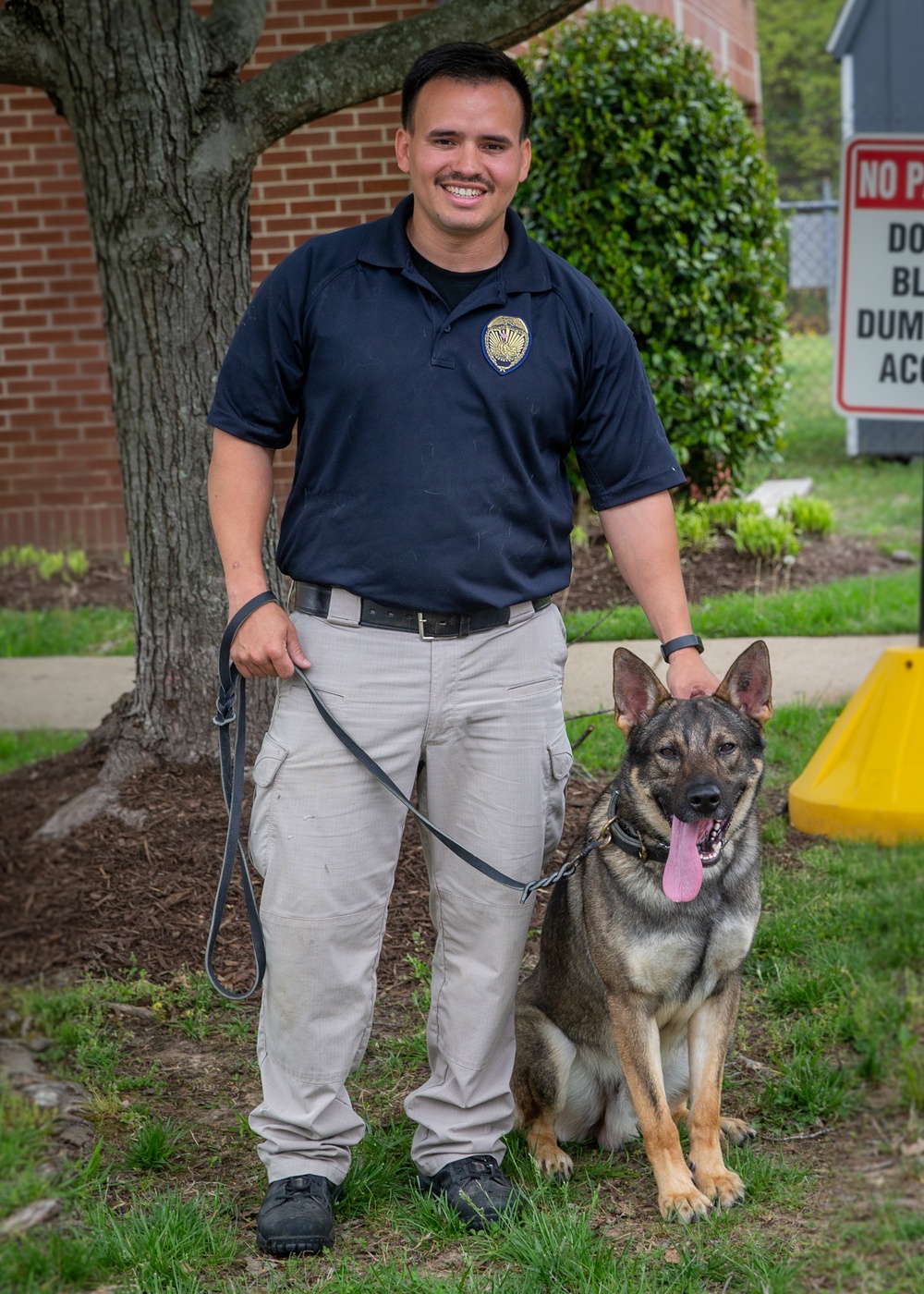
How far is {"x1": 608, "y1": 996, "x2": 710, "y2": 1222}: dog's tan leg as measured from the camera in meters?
3.18

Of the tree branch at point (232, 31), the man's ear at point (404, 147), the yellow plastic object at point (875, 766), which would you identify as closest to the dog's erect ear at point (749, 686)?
the man's ear at point (404, 147)

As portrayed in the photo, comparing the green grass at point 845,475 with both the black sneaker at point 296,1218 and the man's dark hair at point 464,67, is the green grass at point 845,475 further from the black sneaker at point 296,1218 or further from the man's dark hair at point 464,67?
the black sneaker at point 296,1218

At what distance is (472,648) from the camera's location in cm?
317

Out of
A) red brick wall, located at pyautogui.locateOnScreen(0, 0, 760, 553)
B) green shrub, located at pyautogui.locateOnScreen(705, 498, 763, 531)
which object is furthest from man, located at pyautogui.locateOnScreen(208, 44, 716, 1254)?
green shrub, located at pyautogui.locateOnScreen(705, 498, 763, 531)

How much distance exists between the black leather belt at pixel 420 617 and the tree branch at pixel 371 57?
2270 millimetres

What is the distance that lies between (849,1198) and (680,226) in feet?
23.3

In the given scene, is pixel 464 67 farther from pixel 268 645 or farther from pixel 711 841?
pixel 711 841

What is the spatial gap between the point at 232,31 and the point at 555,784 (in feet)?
10.5

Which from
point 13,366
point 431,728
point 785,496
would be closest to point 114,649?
point 13,366

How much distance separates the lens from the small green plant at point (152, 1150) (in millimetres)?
3438

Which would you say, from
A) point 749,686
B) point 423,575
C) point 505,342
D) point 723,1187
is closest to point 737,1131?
point 723,1187

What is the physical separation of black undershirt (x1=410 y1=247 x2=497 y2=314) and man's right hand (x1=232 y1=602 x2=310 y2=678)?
81 centimetres

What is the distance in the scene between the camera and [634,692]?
3340 millimetres

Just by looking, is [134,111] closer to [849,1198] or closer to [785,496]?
[849,1198]
